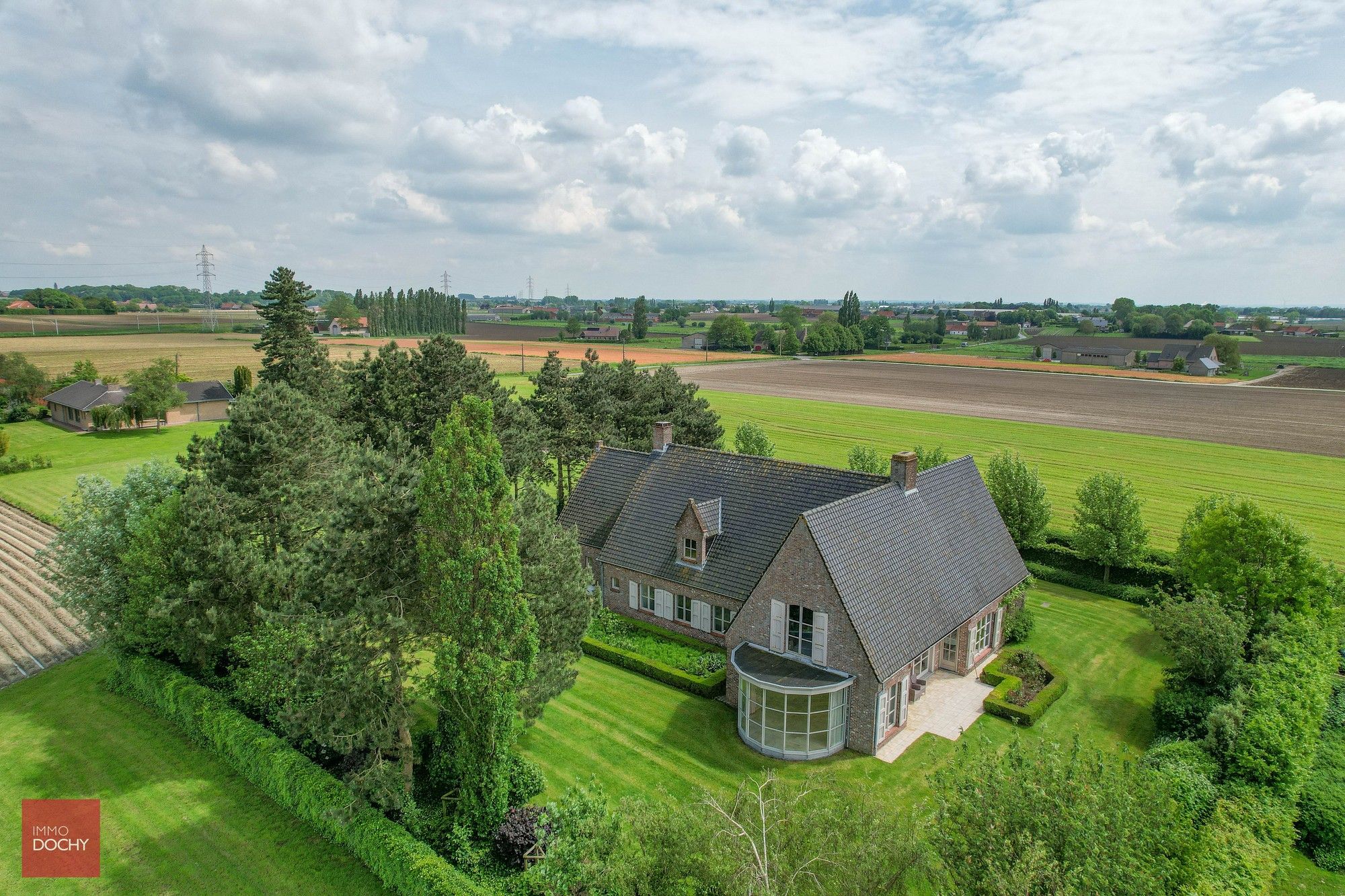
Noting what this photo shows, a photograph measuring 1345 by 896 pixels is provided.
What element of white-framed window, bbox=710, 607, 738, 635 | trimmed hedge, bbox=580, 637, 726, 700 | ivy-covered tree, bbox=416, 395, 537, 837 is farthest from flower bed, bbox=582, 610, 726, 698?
ivy-covered tree, bbox=416, 395, 537, 837

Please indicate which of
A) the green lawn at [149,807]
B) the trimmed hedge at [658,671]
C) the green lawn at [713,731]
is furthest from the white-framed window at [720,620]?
the green lawn at [149,807]

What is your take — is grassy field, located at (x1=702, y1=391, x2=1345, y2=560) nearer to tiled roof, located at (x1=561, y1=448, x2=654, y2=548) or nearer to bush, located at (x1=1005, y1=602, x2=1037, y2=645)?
bush, located at (x1=1005, y1=602, x2=1037, y2=645)

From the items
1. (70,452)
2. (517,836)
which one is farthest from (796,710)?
(70,452)

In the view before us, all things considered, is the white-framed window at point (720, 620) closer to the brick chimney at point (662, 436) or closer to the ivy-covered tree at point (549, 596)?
the ivy-covered tree at point (549, 596)

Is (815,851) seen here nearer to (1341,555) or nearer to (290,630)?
(290,630)

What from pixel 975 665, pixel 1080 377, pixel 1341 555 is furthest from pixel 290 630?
pixel 1080 377
